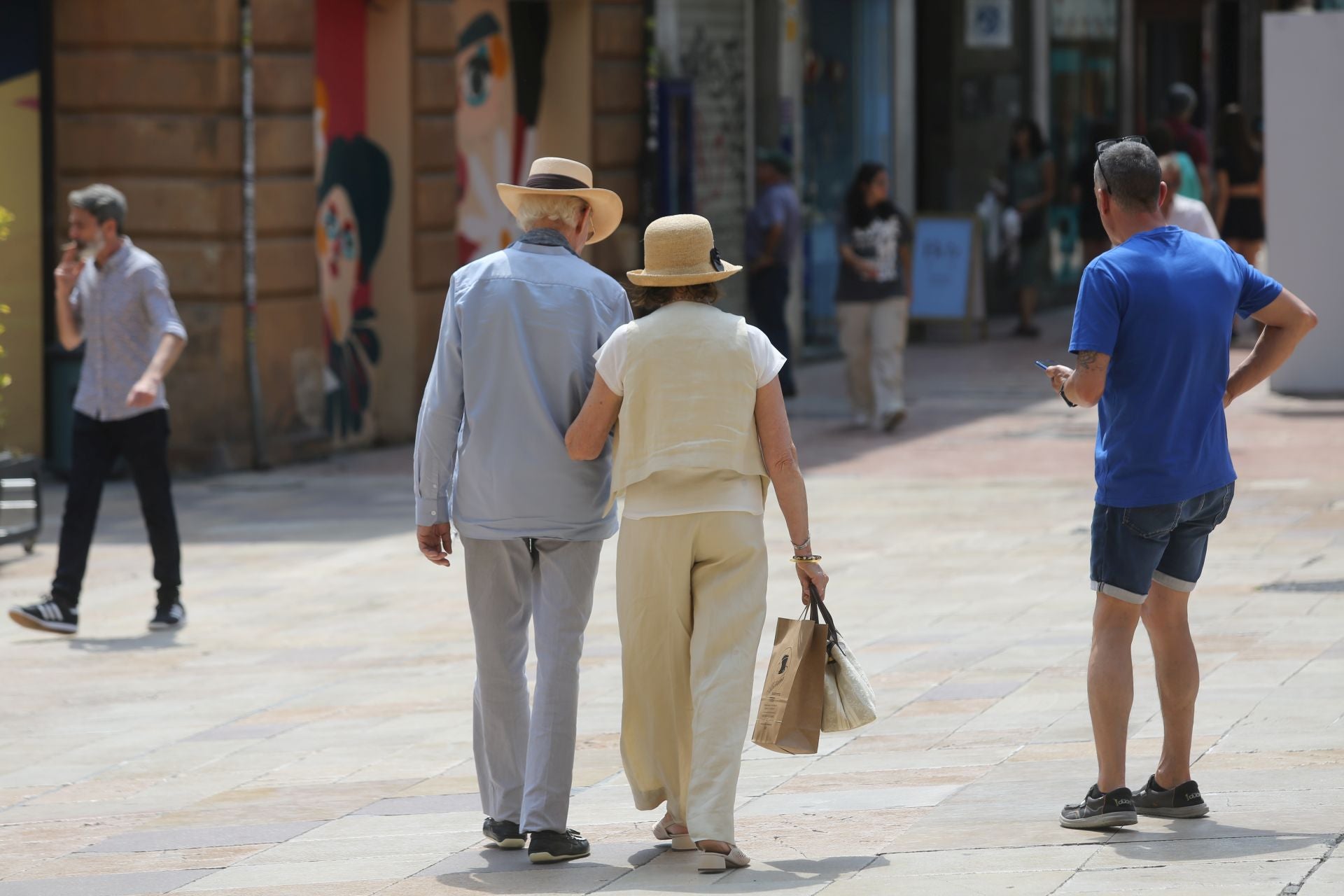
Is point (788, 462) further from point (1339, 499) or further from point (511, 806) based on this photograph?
point (1339, 499)

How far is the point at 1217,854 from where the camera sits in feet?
17.7

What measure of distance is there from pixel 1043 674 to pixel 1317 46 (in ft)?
30.6

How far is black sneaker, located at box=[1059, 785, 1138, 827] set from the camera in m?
5.65

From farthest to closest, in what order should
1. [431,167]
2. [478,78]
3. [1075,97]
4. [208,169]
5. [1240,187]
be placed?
[1075,97] → [1240,187] → [478,78] → [431,167] → [208,169]

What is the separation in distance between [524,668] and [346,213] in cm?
976

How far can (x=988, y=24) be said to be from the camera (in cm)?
2420

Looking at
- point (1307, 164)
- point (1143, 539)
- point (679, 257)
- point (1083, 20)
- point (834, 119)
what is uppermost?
point (1083, 20)

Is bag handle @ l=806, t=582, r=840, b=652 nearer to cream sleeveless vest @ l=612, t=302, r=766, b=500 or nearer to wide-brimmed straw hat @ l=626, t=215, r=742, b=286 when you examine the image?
cream sleeveless vest @ l=612, t=302, r=766, b=500

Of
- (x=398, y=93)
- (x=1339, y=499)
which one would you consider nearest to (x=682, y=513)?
(x=1339, y=499)

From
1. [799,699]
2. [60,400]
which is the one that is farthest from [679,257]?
[60,400]

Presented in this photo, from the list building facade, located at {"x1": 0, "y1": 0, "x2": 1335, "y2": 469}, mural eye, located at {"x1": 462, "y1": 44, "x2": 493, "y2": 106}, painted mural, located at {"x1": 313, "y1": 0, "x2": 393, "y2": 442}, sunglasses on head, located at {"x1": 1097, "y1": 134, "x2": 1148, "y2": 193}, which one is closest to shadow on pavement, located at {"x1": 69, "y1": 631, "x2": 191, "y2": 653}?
building facade, located at {"x1": 0, "y1": 0, "x2": 1335, "y2": 469}

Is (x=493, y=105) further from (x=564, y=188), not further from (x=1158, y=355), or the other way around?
(x=1158, y=355)

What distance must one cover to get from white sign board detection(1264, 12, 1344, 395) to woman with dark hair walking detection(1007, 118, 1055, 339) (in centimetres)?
622

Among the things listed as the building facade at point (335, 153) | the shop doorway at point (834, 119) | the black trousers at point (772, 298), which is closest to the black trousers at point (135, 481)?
the building facade at point (335, 153)
